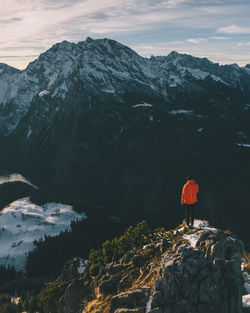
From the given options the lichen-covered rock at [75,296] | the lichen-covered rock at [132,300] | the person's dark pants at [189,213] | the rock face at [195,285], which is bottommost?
the lichen-covered rock at [75,296]

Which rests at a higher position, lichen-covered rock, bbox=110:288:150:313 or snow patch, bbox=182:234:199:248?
snow patch, bbox=182:234:199:248

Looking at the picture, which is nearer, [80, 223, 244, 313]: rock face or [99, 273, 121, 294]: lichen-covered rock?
[80, 223, 244, 313]: rock face

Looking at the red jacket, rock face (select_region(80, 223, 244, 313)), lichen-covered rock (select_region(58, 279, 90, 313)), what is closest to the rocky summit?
rock face (select_region(80, 223, 244, 313))

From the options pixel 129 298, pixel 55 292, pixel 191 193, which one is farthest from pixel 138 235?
pixel 129 298

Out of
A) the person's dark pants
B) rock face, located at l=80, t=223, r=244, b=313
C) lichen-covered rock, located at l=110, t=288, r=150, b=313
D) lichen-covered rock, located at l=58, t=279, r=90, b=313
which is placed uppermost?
the person's dark pants

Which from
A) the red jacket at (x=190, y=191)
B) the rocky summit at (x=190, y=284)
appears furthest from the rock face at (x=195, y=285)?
the red jacket at (x=190, y=191)

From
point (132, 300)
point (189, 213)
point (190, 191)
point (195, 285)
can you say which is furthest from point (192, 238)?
point (132, 300)

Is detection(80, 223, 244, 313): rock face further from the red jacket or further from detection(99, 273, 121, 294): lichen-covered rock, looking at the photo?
the red jacket

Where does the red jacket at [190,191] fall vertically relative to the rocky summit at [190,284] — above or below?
above

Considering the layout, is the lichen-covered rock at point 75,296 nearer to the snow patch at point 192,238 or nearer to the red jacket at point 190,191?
the snow patch at point 192,238

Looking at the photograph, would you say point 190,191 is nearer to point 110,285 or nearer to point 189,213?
point 189,213

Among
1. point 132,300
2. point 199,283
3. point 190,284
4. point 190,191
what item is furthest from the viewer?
point 190,191

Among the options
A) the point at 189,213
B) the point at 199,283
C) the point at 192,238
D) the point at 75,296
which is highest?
the point at 189,213

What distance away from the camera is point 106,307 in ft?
135
